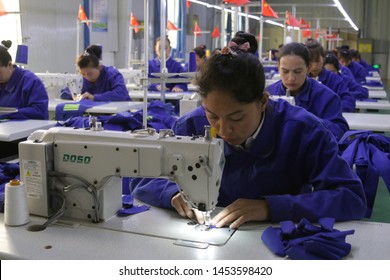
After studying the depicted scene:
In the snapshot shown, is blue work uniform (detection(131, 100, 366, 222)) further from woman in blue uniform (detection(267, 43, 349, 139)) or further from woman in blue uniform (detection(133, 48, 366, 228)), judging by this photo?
woman in blue uniform (detection(267, 43, 349, 139))

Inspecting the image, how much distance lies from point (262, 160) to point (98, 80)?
3752 millimetres

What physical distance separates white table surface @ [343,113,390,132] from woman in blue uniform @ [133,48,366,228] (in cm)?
210

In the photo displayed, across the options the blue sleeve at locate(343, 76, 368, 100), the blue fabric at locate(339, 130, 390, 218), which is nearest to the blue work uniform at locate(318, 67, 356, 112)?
the blue sleeve at locate(343, 76, 368, 100)

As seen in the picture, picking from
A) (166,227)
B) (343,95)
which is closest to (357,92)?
(343,95)

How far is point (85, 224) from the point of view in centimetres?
153

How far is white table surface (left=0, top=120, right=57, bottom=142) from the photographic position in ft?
9.57

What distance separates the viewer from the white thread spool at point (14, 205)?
4.88 ft

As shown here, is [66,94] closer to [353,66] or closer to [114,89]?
[114,89]

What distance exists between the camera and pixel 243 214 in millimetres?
1485

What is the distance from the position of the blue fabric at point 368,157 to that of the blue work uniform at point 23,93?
226 centimetres

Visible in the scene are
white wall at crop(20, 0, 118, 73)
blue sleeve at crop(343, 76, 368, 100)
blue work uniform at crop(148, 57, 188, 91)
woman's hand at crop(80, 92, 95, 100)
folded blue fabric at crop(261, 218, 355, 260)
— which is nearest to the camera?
folded blue fabric at crop(261, 218, 355, 260)

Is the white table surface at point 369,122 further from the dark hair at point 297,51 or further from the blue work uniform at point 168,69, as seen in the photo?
the blue work uniform at point 168,69
